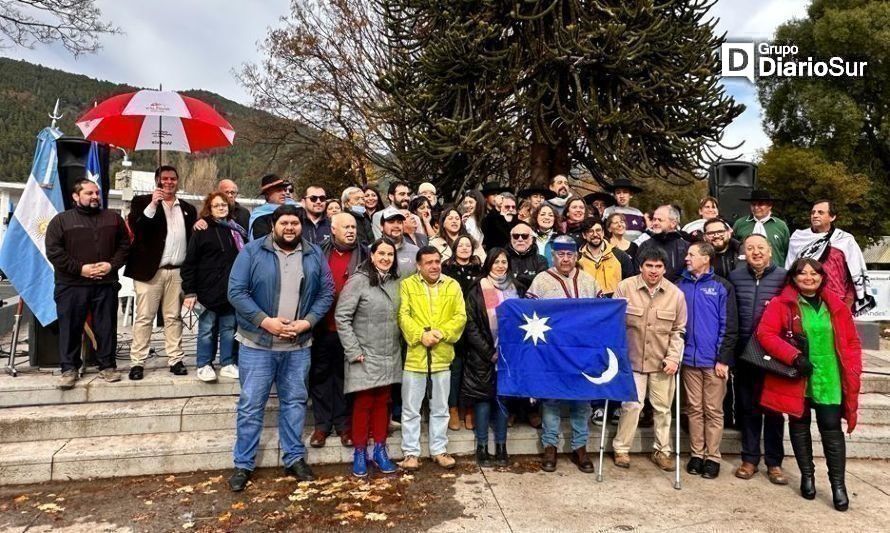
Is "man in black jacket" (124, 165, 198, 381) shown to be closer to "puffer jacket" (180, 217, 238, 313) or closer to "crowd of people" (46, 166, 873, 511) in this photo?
"crowd of people" (46, 166, 873, 511)

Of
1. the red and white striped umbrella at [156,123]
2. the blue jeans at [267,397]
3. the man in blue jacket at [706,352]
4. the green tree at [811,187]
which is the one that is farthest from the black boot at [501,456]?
the green tree at [811,187]

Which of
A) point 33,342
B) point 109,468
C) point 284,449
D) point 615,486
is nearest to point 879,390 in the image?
point 615,486

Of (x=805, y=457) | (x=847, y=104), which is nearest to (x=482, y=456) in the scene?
(x=805, y=457)

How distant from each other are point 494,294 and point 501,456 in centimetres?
150

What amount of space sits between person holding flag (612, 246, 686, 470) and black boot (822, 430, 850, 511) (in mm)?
1197

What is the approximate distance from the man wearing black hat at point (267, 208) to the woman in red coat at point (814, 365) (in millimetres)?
4724

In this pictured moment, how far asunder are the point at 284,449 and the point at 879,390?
22.6 ft

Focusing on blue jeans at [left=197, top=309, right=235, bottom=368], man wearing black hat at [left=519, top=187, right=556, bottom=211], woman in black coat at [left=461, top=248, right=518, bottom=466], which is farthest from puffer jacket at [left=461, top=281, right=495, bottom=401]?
man wearing black hat at [left=519, top=187, right=556, bottom=211]

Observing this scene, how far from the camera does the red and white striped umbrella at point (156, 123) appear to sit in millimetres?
5383

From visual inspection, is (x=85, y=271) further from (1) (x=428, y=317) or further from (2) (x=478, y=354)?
(2) (x=478, y=354)

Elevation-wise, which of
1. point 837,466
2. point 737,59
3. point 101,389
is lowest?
point 837,466

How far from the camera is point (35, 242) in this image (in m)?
5.55

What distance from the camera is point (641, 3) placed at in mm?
10852

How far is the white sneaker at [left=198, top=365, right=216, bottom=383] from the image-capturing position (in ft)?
17.2
